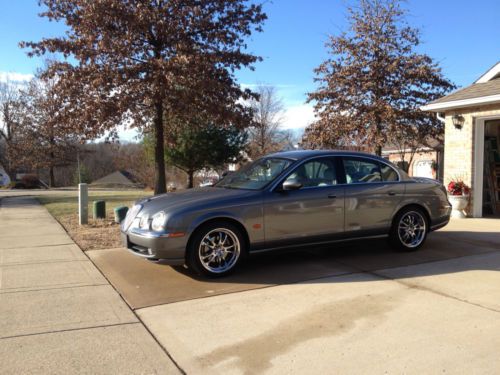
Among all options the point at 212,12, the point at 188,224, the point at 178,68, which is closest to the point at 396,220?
the point at 188,224

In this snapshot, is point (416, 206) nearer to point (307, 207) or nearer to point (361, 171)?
point (361, 171)

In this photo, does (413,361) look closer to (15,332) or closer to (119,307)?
(119,307)

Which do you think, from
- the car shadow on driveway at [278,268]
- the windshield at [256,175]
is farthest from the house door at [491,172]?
the windshield at [256,175]

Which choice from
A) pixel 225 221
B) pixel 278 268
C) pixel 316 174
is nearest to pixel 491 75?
pixel 316 174

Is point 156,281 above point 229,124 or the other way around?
the other way around

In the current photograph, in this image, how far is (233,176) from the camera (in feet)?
22.7

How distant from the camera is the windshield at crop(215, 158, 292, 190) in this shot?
6.26 metres

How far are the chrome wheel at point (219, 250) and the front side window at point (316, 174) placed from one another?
117 centimetres

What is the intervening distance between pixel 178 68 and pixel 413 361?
848cm

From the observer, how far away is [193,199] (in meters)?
5.77

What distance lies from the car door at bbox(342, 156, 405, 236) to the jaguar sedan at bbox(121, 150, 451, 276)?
0.05 ft

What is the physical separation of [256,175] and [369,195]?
1726 mm

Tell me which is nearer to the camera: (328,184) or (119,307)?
(119,307)

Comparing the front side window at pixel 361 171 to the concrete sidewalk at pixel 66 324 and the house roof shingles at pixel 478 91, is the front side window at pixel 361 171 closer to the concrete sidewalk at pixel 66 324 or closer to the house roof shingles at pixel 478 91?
the concrete sidewalk at pixel 66 324
